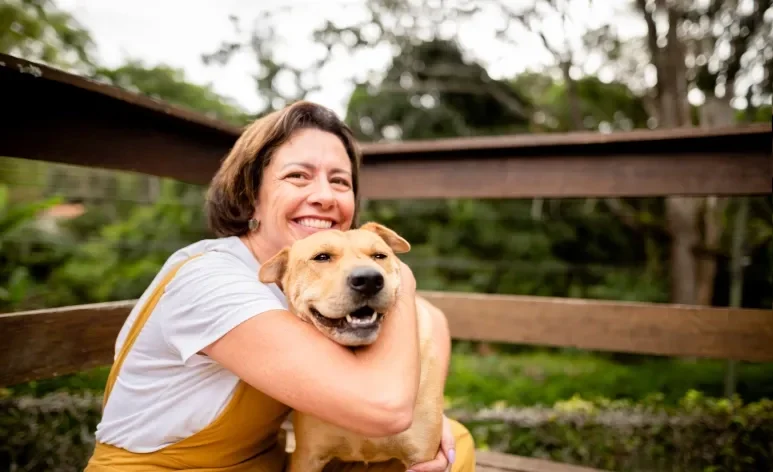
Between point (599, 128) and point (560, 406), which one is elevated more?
point (599, 128)

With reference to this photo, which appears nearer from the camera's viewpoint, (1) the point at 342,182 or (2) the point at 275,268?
(2) the point at 275,268

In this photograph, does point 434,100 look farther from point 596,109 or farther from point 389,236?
point 389,236

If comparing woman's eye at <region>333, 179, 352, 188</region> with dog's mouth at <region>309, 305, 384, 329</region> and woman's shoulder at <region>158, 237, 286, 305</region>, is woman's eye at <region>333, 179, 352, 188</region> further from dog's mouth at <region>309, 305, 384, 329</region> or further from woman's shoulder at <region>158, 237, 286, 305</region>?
dog's mouth at <region>309, 305, 384, 329</region>

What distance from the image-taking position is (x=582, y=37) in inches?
Result: 229

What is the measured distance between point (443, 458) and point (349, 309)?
2.11 feet

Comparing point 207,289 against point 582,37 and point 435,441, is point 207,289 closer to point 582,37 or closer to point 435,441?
point 435,441

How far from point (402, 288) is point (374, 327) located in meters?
0.28

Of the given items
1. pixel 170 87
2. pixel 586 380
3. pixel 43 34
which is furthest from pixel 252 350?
pixel 170 87

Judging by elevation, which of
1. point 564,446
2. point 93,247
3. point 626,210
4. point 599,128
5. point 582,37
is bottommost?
point 564,446

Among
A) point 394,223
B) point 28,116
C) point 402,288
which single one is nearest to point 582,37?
point 394,223

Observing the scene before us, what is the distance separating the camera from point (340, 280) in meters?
1.40

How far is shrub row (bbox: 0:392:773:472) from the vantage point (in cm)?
247

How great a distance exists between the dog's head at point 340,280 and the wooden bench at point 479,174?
0.89 metres

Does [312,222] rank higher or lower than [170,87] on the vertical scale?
lower
